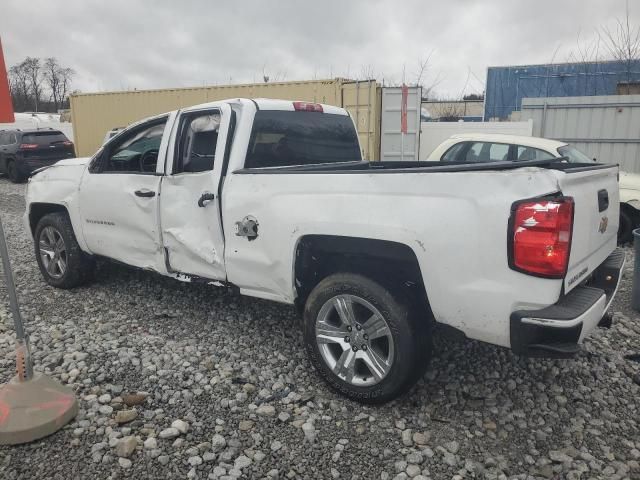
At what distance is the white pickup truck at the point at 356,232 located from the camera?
2379 millimetres

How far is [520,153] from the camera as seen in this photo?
6.84m

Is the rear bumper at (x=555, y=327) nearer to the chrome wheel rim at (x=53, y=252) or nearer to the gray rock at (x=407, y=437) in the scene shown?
the gray rock at (x=407, y=437)

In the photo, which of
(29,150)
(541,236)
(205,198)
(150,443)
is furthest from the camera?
(29,150)

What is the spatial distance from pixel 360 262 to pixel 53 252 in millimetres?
3586

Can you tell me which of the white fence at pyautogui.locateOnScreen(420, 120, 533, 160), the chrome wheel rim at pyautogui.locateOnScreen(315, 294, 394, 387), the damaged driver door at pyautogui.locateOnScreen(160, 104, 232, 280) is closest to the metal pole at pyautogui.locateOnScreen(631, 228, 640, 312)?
the chrome wheel rim at pyautogui.locateOnScreen(315, 294, 394, 387)

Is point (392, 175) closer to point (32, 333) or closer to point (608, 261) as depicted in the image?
point (608, 261)

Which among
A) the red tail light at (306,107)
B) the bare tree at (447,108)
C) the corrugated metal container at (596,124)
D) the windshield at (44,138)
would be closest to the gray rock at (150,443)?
the red tail light at (306,107)

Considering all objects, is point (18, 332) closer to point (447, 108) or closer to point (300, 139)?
point (300, 139)

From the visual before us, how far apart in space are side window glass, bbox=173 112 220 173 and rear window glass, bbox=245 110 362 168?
0.38m

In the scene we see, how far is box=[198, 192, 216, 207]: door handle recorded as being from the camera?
3.53m

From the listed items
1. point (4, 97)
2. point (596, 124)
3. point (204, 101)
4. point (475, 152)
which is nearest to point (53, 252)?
point (4, 97)

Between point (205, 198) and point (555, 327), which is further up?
point (205, 198)

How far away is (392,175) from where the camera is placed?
107 inches

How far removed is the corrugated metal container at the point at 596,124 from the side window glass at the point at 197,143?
31.8 feet
